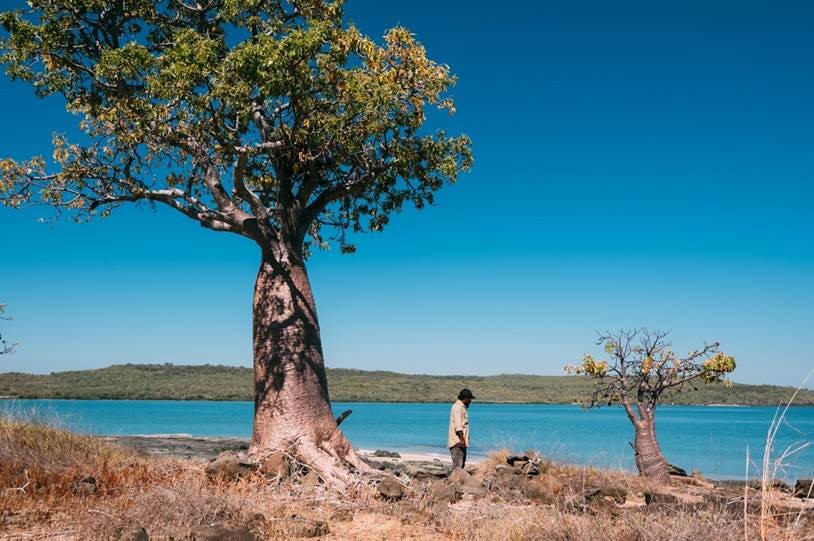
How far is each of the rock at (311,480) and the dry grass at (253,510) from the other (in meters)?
0.16

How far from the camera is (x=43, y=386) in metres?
93.9

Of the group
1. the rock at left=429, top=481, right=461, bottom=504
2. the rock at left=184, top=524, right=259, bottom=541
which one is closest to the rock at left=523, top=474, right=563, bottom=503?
the rock at left=429, top=481, right=461, bottom=504

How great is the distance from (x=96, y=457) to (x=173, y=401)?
10239cm

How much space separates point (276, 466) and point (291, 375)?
1.65 m

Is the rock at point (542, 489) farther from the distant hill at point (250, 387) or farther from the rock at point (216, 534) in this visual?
the distant hill at point (250, 387)

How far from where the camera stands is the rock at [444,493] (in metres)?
10.1

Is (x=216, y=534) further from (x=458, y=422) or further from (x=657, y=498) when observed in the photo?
(x=458, y=422)

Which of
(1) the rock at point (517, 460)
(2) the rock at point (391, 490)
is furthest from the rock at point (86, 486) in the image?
(1) the rock at point (517, 460)

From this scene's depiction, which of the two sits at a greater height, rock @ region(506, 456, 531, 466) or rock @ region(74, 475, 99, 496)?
rock @ region(74, 475, 99, 496)

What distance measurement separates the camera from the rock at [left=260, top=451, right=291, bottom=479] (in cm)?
1083

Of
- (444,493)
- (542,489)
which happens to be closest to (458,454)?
(542,489)

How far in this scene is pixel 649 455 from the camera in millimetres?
14547

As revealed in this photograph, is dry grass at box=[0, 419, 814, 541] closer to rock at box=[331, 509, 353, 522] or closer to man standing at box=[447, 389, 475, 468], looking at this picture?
rock at box=[331, 509, 353, 522]

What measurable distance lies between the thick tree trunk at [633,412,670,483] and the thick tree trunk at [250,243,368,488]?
19.5ft
